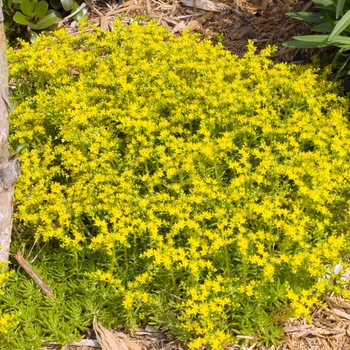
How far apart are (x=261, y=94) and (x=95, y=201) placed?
4.66 ft

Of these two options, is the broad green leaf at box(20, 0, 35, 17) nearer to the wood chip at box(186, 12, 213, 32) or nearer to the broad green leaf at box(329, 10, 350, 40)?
the wood chip at box(186, 12, 213, 32)

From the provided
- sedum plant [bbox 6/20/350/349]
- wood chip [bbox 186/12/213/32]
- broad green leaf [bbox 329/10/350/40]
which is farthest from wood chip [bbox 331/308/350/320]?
wood chip [bbox 186/12/213/32]

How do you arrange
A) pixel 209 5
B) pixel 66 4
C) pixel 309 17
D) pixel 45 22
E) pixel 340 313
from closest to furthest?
pixel 340 313 < pixel 309 17 < pixel 45 22 < pixel 66 4 < pixel 209 5

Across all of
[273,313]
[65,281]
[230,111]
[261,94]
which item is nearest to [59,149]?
[65,281]

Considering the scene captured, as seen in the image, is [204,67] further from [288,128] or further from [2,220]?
[2,220]

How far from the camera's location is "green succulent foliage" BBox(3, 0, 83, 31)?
170 inches

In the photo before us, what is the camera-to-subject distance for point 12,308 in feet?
8.93

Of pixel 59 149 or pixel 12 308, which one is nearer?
pixel 12 308

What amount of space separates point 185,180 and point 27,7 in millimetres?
2343

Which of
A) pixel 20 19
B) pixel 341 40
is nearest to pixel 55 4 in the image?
pixel 20 19

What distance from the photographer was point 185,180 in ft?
10.1

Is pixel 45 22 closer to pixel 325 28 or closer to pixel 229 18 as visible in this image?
pixel 229 18

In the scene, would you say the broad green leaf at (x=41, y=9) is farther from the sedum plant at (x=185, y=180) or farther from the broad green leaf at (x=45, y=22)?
the sedum plant at (x=185, y=180)

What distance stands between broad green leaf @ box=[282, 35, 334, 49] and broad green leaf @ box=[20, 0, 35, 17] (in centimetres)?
220
